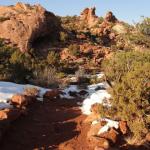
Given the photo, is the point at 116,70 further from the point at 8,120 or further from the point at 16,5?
the point at 16,5

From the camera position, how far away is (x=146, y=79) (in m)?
13.0

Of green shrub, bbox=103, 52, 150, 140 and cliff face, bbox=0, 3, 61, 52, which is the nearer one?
green shrub, bbox=103, 52, 150, 140

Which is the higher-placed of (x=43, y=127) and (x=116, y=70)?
(x=116, y=70)

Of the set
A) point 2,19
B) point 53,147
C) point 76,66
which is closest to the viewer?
point 53,147

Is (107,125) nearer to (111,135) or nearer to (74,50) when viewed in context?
(111,135)

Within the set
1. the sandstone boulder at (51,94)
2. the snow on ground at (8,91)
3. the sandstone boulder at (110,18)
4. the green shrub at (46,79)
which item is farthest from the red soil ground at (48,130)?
the sandstone boulder at (110,18)

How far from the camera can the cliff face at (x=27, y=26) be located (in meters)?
32.4

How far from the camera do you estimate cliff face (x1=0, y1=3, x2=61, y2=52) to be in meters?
32.4

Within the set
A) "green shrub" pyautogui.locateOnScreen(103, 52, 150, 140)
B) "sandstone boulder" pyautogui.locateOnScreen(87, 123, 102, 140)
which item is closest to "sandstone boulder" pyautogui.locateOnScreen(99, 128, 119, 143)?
"sandstone boulder" pyautogui.locateOnScreen(87, 123, 102, 140)

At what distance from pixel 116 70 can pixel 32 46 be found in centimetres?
1850

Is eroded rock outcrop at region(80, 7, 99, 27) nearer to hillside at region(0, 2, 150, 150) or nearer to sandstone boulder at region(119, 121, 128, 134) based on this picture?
hillside at region(0, 2, 150, 150)

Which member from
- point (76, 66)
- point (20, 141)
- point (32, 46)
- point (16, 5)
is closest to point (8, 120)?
point (20, 141)

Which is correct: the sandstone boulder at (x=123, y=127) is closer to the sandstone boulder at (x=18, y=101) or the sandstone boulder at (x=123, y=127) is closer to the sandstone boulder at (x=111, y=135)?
the sandstone boulder at (x=111, y=135)

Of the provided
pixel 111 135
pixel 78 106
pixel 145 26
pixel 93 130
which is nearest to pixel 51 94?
pixel 78 106
